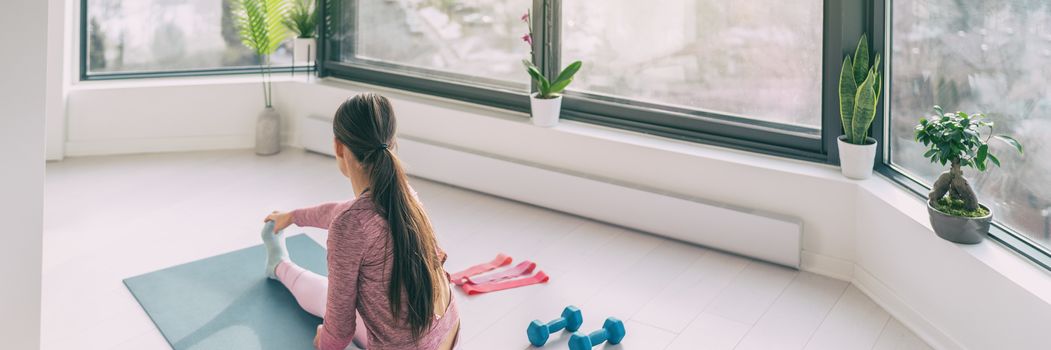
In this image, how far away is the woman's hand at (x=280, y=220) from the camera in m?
2.72

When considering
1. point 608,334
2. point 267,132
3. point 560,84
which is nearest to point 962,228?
point 608,334

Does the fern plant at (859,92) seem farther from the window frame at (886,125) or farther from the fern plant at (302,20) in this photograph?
the fern plant at (302,20)

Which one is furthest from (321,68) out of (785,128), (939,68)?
(939,68)

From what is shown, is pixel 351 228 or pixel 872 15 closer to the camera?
pixel 351 228

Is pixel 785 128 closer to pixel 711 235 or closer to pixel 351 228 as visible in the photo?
pixel 711 235

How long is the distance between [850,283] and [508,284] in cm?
127

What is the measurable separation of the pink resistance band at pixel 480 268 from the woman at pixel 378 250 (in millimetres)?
867

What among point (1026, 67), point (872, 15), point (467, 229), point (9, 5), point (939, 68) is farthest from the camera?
point (467, 229)

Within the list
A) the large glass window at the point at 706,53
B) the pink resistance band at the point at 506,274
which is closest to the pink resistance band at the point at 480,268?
the pink resistance band at the point at 506,274

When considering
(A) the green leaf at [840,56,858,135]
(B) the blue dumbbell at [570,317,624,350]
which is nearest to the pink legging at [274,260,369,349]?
(B) the blue dumbbell at [570,317,624,350]

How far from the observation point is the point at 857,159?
3.06 meters

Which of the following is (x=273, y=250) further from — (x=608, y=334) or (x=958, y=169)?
(x=958, y=169)

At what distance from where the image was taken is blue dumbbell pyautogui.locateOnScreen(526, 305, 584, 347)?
2.60m

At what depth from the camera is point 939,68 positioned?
2.78m
